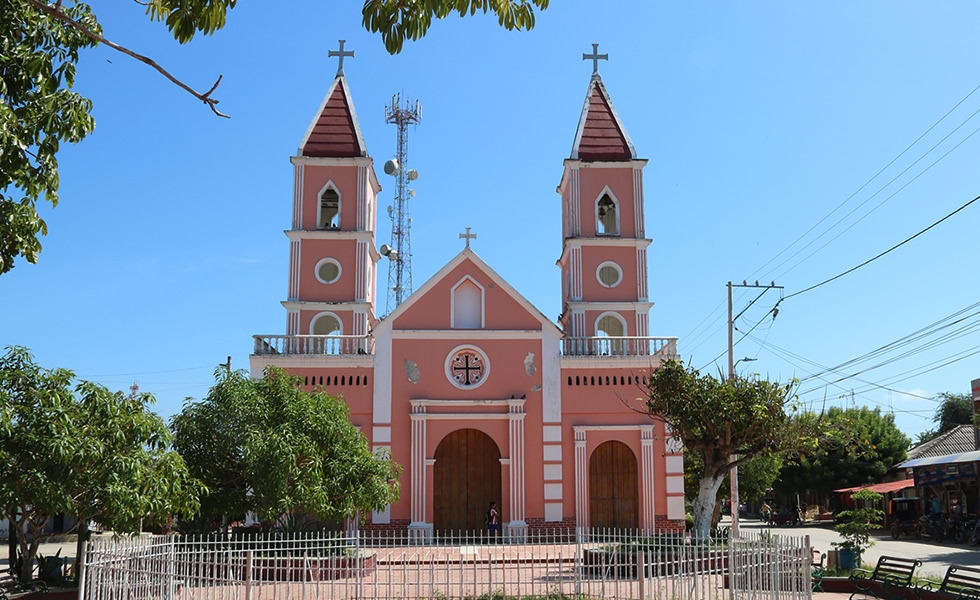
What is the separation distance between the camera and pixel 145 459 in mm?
14266

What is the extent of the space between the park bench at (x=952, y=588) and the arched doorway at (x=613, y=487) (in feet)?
36.2

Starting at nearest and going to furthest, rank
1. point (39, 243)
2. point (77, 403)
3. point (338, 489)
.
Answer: point (39, 243), point (77, 403), point (338, 489)

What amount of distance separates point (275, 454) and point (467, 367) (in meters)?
9.29

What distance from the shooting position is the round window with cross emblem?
26031 millimetres

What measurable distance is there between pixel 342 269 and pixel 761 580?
18.0 m

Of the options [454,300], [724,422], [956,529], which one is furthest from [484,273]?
[956,529]

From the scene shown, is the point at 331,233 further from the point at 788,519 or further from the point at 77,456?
the point at 788,519

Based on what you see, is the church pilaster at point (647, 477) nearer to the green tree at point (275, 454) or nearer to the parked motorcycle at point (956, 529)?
the green tree at point (275, 454)

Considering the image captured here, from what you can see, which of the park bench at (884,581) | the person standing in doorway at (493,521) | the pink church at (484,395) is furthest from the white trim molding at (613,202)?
the park bench at (884,581)

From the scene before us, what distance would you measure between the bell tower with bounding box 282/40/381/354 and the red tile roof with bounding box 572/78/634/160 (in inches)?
272

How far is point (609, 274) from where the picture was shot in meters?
28.3

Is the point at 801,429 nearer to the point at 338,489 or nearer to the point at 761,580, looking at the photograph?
the point at 761,580

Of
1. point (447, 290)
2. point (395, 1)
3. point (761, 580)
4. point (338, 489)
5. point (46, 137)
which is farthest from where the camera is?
point (447, 290)

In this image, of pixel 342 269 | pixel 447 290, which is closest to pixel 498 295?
→ pixel 447 290
